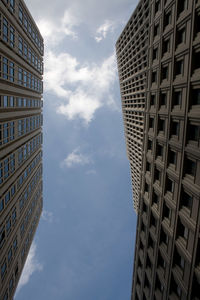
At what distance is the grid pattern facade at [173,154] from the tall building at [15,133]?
23.5m

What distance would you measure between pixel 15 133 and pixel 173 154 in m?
28.9

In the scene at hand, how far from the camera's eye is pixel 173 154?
62.2ft

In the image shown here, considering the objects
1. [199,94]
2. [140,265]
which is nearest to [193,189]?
[199,94]

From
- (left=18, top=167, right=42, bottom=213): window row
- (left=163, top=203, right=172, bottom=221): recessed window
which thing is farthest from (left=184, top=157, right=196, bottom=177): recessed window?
(left=18, top=167, right=42, bottom=213): window row

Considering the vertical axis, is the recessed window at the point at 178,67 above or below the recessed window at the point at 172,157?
above

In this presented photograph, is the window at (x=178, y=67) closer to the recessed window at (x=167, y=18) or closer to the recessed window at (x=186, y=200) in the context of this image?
the recessed window at (x=167, y=18)

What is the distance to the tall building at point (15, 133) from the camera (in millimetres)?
27016

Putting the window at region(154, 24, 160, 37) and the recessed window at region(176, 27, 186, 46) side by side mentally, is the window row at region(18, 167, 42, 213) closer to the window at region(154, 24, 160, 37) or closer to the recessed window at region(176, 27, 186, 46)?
the recessed window at region(176, 27, 186, 46)

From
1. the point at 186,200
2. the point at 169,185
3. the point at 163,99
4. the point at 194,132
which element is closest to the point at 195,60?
the point at 163,99

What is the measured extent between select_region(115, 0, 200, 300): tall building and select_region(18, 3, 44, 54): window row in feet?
86.6

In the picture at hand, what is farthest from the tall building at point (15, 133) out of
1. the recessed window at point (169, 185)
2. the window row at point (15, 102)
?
the recessed window at point (169, 185)

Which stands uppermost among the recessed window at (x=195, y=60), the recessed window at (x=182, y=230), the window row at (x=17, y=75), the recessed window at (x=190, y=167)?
the window row at (x=17, y=75)

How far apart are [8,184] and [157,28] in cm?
3520

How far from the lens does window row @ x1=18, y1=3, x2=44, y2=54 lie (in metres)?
32.8
